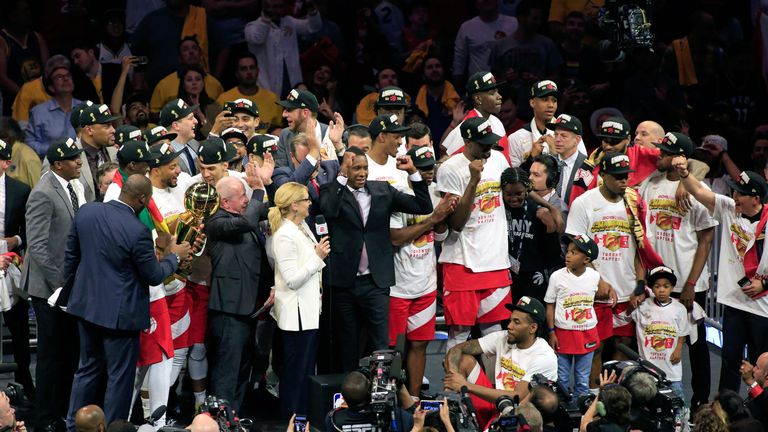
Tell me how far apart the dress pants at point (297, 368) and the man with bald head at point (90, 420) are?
6.30ft

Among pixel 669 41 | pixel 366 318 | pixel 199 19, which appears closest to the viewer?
pixel 366 318

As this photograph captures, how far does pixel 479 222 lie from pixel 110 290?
267 cm

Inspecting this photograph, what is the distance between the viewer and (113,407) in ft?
27.4

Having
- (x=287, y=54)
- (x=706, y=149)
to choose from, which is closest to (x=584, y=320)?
(x=706, y=149)

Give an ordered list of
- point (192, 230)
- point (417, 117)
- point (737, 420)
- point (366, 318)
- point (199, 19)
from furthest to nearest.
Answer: point (199, 19) < point (417, 117) < point (366, 318) < point (192, 230) < point (737, 420)

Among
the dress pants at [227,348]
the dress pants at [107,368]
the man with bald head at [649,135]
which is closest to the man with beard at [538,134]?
the man with bald head at [649,135]

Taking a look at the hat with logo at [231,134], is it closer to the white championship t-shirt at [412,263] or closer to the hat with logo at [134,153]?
the hat with logo at [134,153]

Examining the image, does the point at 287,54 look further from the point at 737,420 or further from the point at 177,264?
the point at 737,420

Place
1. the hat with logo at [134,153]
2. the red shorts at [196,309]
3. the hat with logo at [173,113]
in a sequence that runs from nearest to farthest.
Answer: the hat with logo at [134,153] → the red shorts at [196,309] → the hat with logo at [173,113]

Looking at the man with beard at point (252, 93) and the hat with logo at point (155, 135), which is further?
the man with beard at point (252, 93)

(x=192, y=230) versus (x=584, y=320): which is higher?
(x=192, y=230)

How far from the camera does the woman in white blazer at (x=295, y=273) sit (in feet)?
29.3

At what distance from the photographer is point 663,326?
31.8 feet

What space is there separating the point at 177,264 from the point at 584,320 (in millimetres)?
2836
